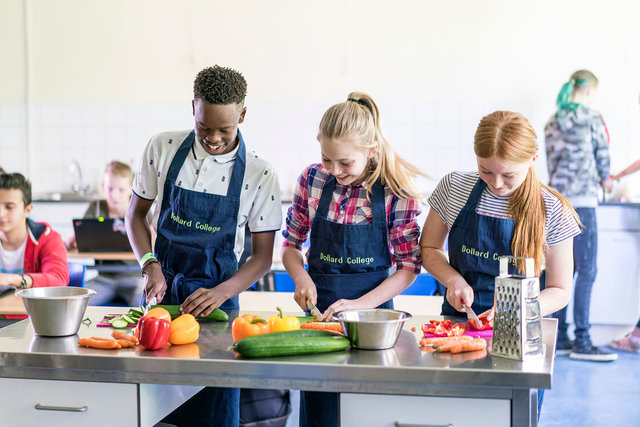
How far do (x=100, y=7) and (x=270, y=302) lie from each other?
463cm


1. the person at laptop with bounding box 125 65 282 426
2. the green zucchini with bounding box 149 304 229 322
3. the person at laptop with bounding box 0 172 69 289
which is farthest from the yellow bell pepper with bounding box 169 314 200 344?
the person at laptop with bounding box 0 172 69 289

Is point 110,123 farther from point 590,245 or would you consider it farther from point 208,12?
point 590,245

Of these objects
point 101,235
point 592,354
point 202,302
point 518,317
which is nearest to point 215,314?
point 202,302

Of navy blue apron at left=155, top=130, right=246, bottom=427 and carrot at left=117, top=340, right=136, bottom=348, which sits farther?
navy blue apron at left=155, top=130, right=246, bottom=427

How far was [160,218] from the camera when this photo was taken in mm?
2496

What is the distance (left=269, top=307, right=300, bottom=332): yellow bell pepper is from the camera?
1.97 metres

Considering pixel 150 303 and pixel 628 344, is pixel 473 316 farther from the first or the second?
pixel 628 344

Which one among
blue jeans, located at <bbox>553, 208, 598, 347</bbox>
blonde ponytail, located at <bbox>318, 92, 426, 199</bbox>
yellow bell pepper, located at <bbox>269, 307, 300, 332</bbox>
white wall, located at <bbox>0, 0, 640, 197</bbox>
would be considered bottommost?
blue jeans, located at <bbox>553, 208, 598, 347</bbox>

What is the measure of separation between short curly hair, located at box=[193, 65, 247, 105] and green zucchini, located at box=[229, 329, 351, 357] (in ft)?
2.56

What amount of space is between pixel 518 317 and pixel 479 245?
0.51 m

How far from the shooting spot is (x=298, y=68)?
6633 mm

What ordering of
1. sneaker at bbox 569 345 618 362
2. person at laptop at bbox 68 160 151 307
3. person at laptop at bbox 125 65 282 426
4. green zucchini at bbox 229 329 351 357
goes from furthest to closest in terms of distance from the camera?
sneaker at bbox 569 345 618 362, person at laptop at bbox 68 160 151 307, person at laptop at bbox 125 65 282 426, green zucchini at bbox 229 329 351 357

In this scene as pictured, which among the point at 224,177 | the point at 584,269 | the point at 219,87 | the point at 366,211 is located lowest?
the point at 584,269

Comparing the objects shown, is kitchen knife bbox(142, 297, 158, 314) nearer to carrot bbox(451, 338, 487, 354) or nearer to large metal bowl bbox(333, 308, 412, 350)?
large metal bowl bbox(333, 308, 412, 350)
